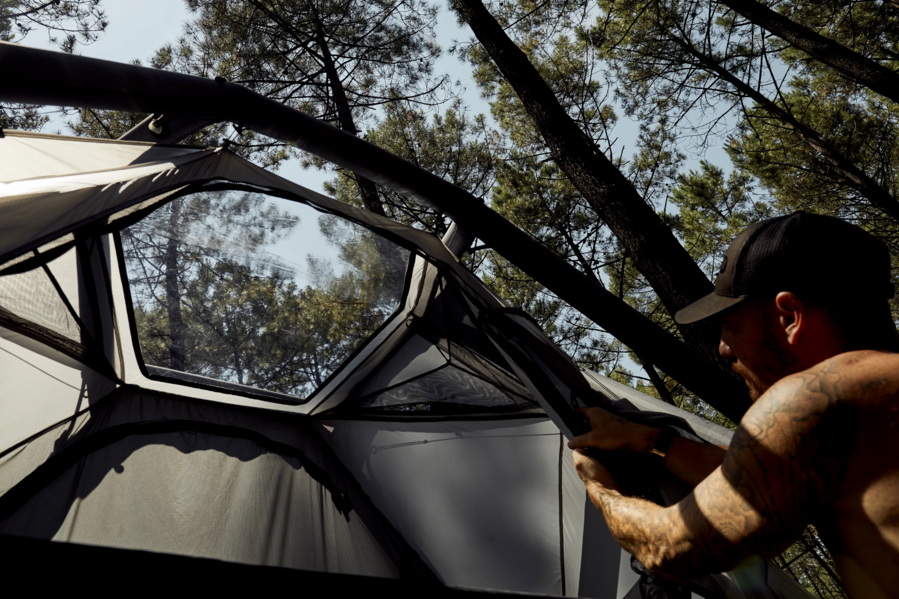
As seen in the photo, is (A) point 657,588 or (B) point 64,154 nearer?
(A) point 657,588

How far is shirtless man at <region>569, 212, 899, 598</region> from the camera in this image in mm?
1092

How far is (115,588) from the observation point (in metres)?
0.56

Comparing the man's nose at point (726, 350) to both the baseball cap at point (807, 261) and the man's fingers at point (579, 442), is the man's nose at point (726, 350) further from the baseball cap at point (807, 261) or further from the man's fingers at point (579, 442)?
the man's fingers at point (579, 442)

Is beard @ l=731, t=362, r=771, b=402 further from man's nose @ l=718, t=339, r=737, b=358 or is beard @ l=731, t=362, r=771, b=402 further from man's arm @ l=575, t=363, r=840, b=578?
man's arm @ l=575, t=363, r=840, b=578

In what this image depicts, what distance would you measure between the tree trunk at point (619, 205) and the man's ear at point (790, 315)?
2017 millimetres

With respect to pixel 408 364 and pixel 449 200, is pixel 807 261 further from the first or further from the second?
pixel 408 364

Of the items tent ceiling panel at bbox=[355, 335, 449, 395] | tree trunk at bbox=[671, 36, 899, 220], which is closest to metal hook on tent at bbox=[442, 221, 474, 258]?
tent ceiling panel at bbox=[355, 335, 449, 395]

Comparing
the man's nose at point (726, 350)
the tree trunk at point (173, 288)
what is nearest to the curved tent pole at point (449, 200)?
the tree trunk at point (173, 288)

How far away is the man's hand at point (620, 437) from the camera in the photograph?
63.5 inches

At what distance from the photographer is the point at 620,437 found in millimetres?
1623

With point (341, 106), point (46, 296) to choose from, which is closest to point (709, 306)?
point (46, 296)

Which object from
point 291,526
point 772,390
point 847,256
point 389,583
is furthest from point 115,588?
point 291,526

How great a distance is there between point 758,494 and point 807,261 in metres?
0.57

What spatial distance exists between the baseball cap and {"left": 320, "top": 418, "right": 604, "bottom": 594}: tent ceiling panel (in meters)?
1.67
